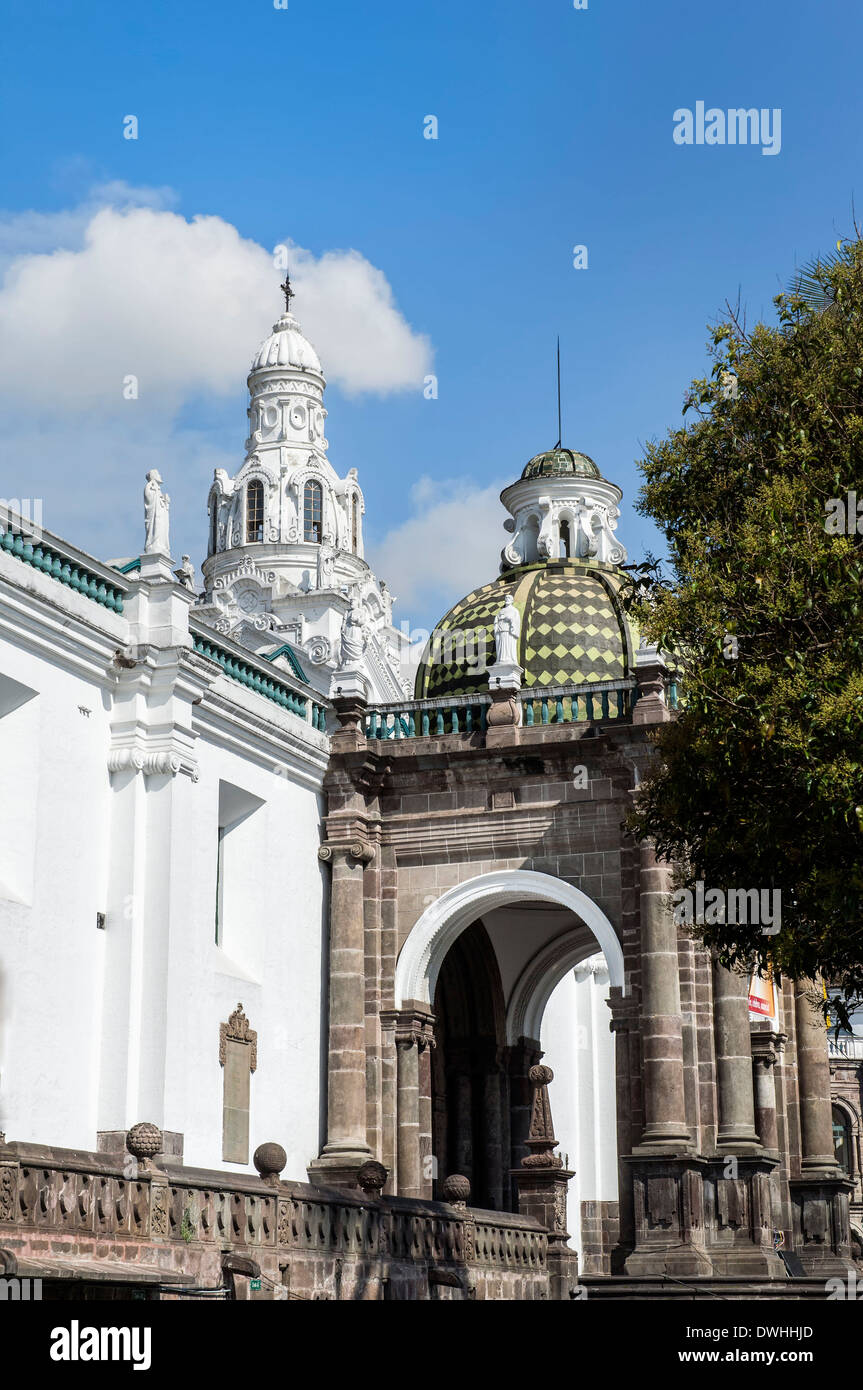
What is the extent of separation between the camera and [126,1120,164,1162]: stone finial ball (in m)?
14.8

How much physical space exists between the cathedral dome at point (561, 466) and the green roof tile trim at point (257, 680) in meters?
8.23

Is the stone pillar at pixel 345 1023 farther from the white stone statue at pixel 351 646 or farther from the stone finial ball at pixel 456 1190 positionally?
the white stone statue at pixel 351 646

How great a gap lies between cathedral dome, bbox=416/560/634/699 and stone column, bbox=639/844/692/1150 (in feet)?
19.2

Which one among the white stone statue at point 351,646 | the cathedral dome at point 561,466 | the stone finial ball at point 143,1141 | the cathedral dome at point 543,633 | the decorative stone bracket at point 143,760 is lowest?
the stone finial ball at point 143,1141

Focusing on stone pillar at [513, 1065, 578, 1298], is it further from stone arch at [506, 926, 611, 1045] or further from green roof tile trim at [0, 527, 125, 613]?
green roof tile trim at [0, 527, 125, 613]

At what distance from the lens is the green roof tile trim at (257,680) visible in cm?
2195

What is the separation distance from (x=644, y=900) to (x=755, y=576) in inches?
363

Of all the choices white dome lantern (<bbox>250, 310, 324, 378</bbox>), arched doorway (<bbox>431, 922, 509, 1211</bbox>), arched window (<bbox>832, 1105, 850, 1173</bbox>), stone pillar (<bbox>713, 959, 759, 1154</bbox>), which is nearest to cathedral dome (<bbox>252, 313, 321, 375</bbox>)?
white dome lantern (<bbox>250, 310, 324, 378</bbox>)

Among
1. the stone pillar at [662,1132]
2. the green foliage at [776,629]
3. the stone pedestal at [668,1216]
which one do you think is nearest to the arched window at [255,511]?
the stone pillar at [662,1132]

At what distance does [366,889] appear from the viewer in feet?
78.5

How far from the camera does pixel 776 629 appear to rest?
13.4 metres

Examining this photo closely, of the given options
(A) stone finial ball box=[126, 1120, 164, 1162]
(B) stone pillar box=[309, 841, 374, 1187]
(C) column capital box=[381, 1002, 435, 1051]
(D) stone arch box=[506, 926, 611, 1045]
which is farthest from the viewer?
(D) stone arch box=[506, 926, 611, 1045]

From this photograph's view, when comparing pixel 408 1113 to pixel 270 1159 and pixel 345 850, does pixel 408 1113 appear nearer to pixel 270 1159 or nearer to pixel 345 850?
pixel 345 850

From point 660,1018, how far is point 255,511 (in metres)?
45.1
